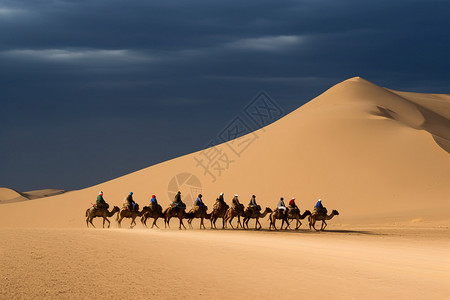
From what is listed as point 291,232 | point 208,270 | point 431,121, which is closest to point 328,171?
point 291,232

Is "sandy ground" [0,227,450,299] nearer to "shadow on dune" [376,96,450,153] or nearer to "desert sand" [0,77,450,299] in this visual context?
"desert sand" [0,77,450,299]

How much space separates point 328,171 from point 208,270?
Answer: 148ft

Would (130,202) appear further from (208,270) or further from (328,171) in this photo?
(328,171)

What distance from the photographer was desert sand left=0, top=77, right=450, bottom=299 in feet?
47.7

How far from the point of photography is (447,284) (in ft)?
49.9

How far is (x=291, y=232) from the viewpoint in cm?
3684

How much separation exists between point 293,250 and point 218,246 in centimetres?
280

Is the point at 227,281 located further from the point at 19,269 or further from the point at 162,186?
the point at 162,186

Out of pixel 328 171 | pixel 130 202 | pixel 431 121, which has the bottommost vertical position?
pixel 130 202

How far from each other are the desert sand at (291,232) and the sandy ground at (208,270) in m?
0.04

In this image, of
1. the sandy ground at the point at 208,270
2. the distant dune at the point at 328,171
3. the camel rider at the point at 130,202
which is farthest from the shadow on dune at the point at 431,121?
the sandy ground at the point at 208,270

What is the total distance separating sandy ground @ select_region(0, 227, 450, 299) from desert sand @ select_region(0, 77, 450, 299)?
4 centimetres

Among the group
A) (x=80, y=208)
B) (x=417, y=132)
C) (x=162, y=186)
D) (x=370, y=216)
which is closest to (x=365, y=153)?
(x=417, y=132)

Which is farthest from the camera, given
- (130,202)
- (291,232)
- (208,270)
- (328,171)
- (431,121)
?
(431,121)
